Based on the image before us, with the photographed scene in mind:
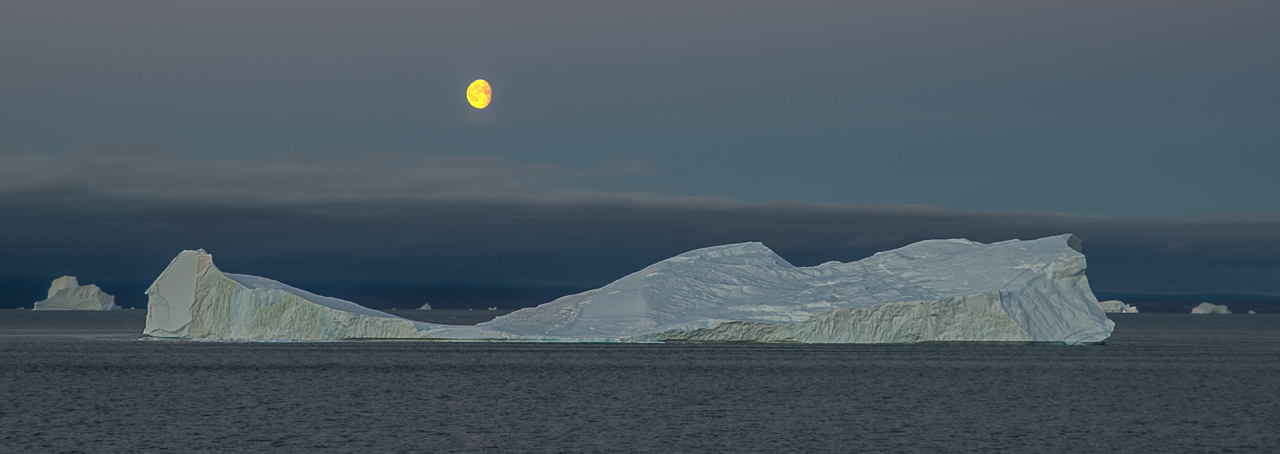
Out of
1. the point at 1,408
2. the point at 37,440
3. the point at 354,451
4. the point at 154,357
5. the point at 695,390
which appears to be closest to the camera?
the point at 354,451

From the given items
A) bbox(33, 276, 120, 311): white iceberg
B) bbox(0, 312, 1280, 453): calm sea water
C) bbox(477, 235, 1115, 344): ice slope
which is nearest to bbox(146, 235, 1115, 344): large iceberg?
bbox(477, 235, 1115, 344): ice slope

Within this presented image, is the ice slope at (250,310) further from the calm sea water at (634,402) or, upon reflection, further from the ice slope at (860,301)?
the ice slope at (860,301)

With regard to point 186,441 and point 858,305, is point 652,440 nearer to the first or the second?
point 186,441

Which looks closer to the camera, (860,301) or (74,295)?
(860,301)

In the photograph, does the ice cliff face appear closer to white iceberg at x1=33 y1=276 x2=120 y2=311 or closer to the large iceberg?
the large iceberg

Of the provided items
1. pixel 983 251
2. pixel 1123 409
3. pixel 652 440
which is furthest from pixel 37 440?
pixel 983 251

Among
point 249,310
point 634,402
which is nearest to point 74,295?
point 249,310

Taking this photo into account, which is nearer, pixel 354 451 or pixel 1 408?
pixel 354 451

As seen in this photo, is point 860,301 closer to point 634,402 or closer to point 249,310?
point 634,402
